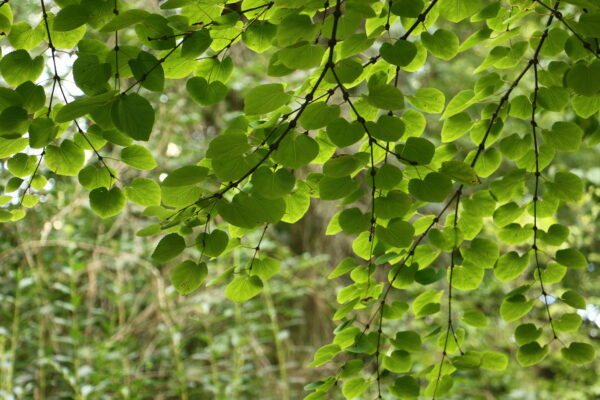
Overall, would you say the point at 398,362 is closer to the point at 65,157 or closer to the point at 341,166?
the point at 341,166

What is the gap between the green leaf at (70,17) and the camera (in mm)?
495

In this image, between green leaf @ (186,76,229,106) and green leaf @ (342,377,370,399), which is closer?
green leaf @ (186,76,229,106)

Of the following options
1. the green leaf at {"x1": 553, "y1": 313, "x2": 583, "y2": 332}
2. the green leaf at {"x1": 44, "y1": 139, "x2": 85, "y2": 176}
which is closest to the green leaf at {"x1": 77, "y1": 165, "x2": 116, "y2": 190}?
the green leaf at {"x1": 44, "y1": 139, "x2": 85, "y2": 176}

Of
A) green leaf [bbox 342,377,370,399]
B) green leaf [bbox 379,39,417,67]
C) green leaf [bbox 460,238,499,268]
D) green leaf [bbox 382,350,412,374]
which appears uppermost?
green leaf [bbox 379,39,417,67]

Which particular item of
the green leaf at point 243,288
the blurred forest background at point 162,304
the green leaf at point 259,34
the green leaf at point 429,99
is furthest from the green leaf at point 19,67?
the blurred forest background at point 162,304

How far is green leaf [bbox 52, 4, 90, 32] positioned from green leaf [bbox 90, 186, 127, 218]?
0.21 metres

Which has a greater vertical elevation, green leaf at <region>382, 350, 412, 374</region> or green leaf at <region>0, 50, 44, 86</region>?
green leaf at <region>0, 50, 44, 86</region>

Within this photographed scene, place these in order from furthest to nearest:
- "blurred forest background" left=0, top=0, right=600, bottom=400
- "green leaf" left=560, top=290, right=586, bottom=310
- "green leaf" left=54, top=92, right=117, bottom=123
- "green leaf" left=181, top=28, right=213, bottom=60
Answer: "blurred forest background" left=0, top=0, right=600, bottom=400
"green leaf" left=560, top=290, right=586, bottom=310
"green leaf" left=181, top=28, right=213, bottom=60
"green leaf" left=54, top=92, right=117, bottom=123

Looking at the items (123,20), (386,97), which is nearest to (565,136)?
(386,97)

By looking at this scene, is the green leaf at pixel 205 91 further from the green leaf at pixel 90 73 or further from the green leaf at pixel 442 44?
the green leaf at pixel 442 44

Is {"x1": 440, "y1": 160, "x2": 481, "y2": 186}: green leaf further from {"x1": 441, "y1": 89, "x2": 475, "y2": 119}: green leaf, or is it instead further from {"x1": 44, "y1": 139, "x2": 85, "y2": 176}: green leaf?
{"x1": 44, "y1": 139, "x2": 85, "y2": 176}: green leaf

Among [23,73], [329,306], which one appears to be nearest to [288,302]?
[329,306]

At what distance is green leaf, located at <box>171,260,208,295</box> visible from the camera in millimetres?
602

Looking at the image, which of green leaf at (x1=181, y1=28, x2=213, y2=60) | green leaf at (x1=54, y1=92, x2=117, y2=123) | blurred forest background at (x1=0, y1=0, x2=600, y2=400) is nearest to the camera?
green leaf at (x1=54, y1=92, x2=117, y2=123)
